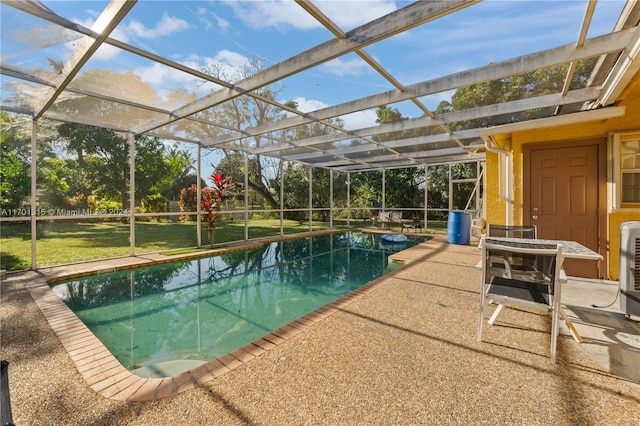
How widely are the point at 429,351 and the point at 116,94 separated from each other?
18.9ft

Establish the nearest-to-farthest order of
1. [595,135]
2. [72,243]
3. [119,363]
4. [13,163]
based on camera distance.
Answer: [119,363] < [595,135] < [13,163] < [72,243]

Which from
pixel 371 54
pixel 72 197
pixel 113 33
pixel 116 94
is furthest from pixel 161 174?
pixel 371 54

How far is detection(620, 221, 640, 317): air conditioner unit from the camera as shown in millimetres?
2658

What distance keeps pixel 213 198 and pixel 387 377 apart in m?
7.43

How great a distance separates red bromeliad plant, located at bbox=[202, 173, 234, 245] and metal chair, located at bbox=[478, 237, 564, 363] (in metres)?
7.21

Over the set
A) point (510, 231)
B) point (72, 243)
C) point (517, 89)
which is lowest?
point (72, 243)

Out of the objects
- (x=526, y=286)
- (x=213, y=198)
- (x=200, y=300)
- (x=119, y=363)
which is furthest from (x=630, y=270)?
(x=213, y=198)

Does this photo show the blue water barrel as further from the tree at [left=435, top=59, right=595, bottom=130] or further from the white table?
the white table

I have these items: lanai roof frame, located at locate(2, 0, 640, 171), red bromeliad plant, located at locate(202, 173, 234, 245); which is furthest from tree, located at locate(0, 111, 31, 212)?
red bromeliad plant, located at locate(202, 173, 234, 245)

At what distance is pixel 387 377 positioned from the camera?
1920 mm

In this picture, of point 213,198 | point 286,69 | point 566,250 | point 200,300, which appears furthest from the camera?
point 213,198

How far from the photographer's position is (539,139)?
4.60 meters

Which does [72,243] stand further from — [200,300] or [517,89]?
[517,89]

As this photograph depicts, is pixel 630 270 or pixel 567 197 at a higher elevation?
pixel 567 197
